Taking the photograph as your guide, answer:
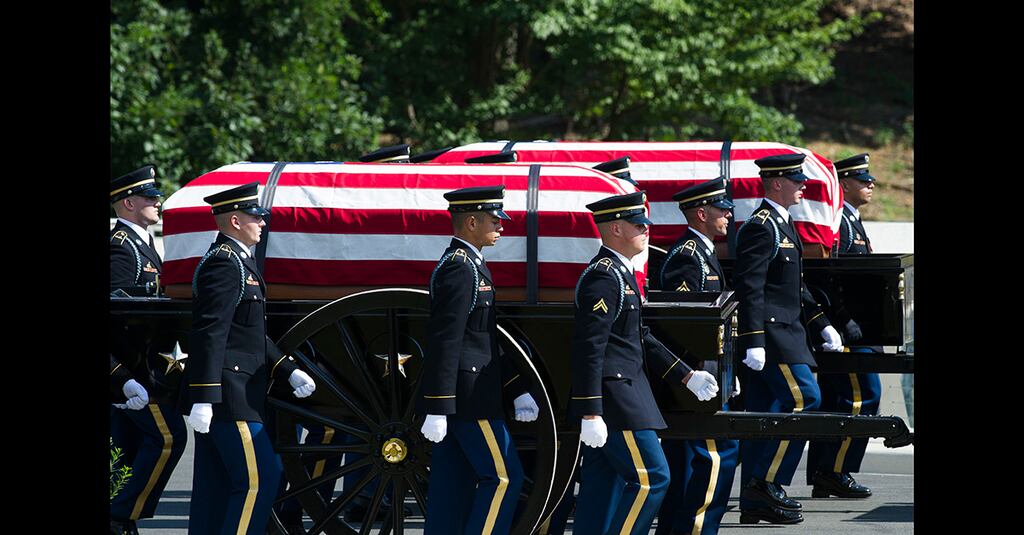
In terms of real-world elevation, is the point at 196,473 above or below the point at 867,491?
above

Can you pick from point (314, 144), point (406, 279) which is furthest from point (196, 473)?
point (314, 144)

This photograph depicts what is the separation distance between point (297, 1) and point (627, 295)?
13.4 metres

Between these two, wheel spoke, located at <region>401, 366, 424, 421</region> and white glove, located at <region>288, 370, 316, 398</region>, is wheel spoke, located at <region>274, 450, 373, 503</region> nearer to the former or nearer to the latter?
wheel spoke, located at <region>401, 366, 424, 421</region>

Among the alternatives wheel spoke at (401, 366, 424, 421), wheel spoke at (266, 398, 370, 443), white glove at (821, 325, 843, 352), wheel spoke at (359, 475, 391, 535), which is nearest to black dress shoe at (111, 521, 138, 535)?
wheel spoke at (266, 398, 370, 443)

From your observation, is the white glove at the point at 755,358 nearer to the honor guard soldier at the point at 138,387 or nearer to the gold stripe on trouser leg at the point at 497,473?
the gold stripe on trouser leg at the point at 497,473

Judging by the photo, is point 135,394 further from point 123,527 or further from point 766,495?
point 766,495

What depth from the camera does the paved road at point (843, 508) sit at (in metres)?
7.87

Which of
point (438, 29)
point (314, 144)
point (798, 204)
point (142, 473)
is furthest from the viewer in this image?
point (438, 29)

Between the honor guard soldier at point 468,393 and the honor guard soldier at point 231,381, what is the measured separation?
2.06 ft

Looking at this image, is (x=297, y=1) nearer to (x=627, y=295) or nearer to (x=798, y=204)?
(x=798, y=204)

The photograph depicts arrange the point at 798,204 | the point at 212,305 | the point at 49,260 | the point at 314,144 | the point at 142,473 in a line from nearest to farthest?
the point at 49,260 → the point at 212,305 → the point at 142,473 → the point at 798,204 → the point at 314,144

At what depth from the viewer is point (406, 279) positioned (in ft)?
21.0

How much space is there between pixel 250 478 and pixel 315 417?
0.50 meters

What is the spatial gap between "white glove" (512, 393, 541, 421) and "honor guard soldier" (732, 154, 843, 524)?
167cm
